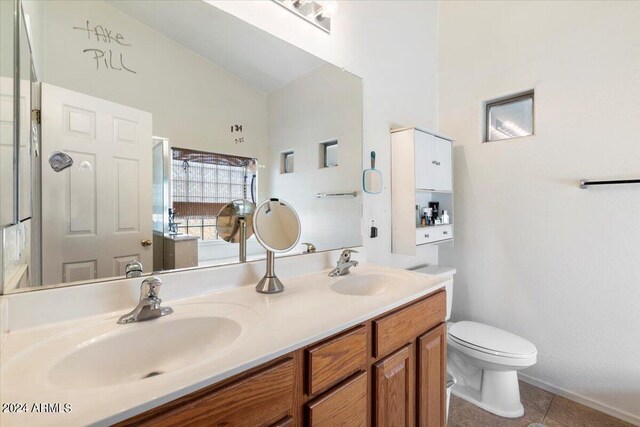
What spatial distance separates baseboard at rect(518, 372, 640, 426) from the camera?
60.4 inches

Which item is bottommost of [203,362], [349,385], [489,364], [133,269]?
[489,364]

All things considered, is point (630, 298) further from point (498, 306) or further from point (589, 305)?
point (498, 306)

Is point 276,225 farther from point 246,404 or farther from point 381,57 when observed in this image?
point 381,57

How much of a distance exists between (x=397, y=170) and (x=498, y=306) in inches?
49.7

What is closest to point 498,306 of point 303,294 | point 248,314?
point 303,294

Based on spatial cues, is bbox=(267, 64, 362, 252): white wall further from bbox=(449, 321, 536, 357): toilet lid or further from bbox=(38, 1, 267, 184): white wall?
bbox=(449, 321, 536, 357): toilet lid

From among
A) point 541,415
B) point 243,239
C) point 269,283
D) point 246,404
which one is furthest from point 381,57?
point 541,415

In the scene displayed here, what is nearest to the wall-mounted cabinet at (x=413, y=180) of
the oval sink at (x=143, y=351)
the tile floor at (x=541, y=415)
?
the tile floor at (x=541, y=415)

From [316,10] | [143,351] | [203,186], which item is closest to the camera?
[143,351]

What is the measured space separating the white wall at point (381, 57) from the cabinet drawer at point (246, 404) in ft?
3.71

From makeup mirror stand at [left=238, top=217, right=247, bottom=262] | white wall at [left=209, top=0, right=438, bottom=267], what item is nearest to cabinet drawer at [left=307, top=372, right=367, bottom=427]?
makeup mirror stand at [left=238, top=217, right=247, bottom=262]

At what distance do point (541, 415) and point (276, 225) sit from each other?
1910mm

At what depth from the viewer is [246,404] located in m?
0.60

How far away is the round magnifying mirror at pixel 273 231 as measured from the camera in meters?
1.07
